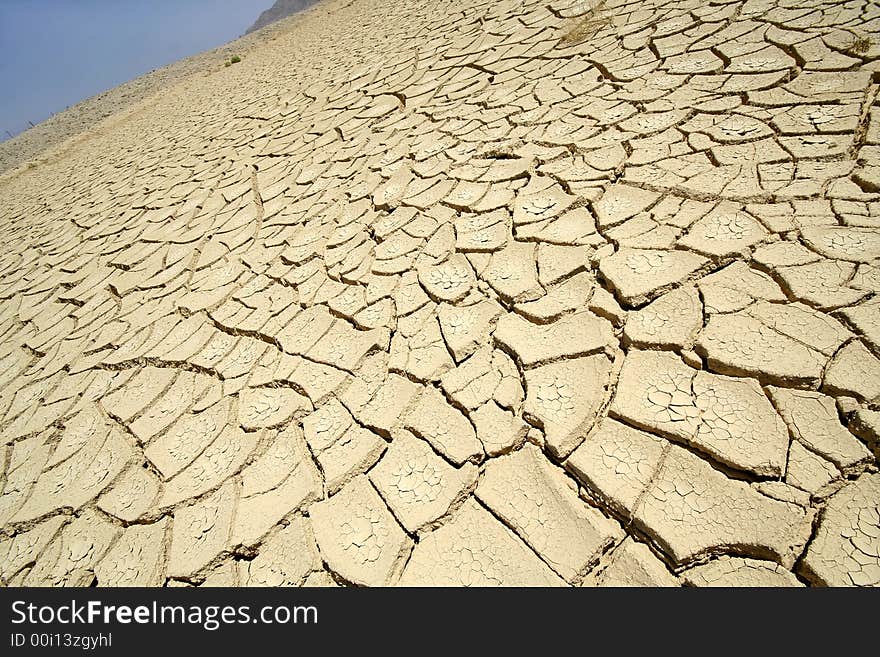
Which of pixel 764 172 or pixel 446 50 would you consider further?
pixel 446 50

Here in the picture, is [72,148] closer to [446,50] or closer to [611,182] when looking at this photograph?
[446,50]

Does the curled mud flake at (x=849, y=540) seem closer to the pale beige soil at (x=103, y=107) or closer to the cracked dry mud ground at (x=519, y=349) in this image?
the cracked dry mud ground at (x=519, y=349)

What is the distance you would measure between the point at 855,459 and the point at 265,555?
1.40 m

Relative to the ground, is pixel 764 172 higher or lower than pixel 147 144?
lower

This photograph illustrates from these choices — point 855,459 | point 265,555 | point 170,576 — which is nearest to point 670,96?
point 855,459

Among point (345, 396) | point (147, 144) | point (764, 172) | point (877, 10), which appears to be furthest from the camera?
point (147, 144)

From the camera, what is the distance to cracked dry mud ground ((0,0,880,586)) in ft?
3.28

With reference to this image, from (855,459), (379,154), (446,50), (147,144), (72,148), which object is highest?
(72,148)

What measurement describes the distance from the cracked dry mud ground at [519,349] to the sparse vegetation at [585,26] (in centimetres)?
5

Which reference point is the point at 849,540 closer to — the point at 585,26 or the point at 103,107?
Result: the point at 585,26

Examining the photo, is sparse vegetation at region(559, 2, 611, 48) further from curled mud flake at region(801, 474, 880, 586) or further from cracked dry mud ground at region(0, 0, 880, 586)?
curled mud flake at region(801, 474, 880, 586)

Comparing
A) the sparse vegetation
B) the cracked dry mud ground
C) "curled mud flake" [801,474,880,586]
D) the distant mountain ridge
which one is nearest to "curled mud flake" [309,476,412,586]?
the cracked dry mud ground

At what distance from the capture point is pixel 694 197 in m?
1.61

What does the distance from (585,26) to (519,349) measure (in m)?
2.78
